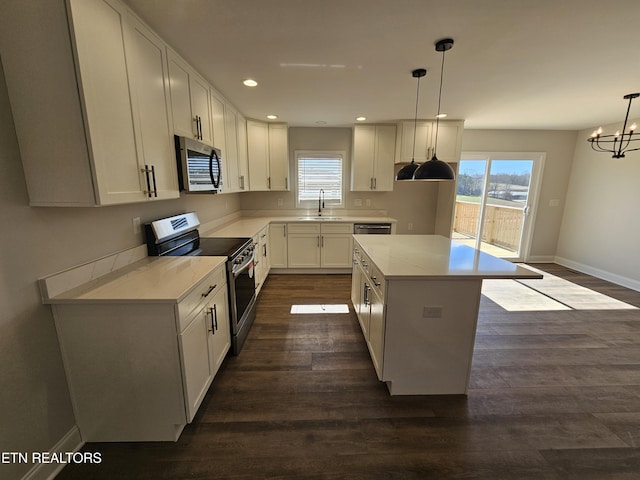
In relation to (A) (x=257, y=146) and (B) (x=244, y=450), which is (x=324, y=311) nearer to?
(B) (x=244, y=450)

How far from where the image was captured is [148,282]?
1.56m

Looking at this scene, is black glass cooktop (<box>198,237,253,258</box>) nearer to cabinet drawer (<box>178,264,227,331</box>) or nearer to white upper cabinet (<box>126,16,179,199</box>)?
cabinet drawer (<box>178,264,227,331</box>)

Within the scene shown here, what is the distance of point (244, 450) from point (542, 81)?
394cm

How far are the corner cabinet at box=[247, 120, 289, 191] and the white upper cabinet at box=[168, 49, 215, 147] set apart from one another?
4.95ft

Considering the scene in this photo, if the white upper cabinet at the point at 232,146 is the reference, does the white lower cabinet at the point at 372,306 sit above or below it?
below

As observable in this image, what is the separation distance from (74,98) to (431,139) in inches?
166

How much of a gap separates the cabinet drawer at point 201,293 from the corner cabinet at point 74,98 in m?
0.64

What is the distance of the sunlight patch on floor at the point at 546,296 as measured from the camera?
3352 mm

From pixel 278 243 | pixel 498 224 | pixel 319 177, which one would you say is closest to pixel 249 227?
pixel 278 243

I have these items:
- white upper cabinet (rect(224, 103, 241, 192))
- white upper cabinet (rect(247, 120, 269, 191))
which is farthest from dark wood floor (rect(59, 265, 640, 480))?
white upper cabinet (rect(247, 120, 269, 191))

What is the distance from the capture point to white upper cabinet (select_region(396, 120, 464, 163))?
407 centimetres

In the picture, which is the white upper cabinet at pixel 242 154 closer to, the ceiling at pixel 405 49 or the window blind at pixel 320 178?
the ceiling at pixel 405 49

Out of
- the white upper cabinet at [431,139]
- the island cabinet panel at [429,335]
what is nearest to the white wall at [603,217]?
the white upper cabinet at [431,139]

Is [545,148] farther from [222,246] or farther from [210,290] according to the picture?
[210,290]
